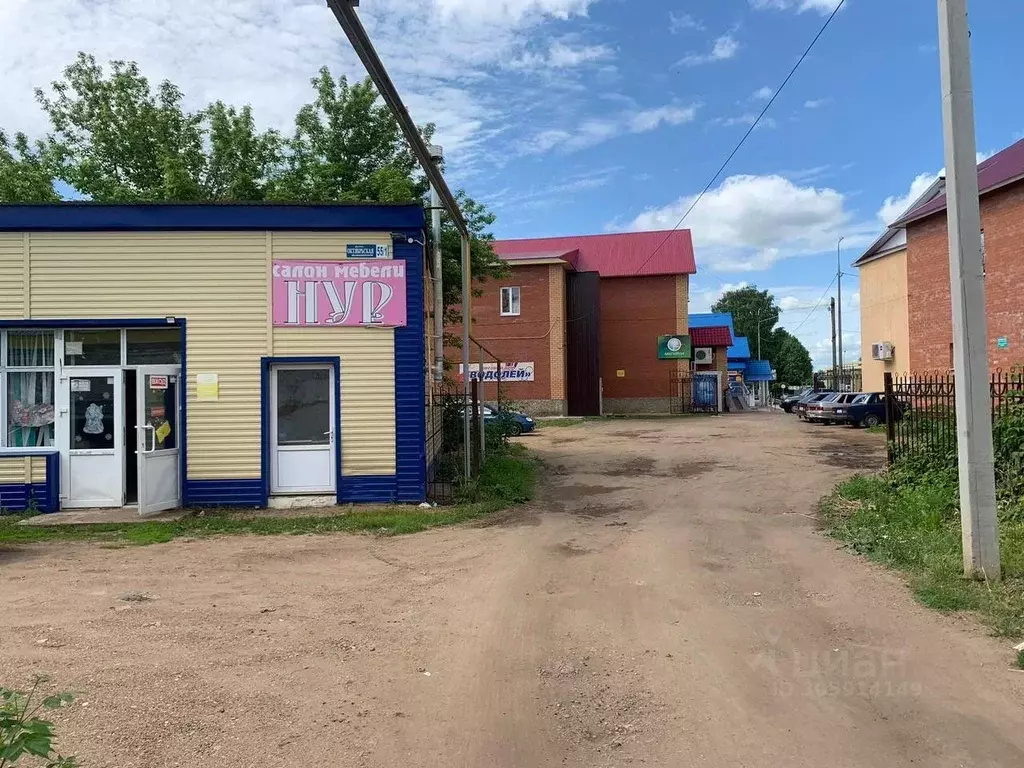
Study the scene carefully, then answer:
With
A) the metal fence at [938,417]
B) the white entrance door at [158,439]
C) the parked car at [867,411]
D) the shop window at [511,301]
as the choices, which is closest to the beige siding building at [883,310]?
the parked car at [867,411]

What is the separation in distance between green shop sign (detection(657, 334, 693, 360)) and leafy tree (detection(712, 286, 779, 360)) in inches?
2312


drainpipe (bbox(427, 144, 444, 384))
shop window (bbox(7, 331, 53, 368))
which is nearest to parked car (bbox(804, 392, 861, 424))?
drainpipe (bbox(427, 144, 444, 384))

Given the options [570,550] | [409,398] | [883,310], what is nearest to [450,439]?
[409,398]

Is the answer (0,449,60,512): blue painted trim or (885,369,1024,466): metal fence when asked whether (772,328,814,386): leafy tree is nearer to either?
(885,369,1024,466): metal fence

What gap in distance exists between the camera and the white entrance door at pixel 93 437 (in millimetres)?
10430

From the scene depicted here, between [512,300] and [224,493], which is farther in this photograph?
[512,300]

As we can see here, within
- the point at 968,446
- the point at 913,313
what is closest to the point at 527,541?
the point at 968,446

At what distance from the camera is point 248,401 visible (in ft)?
34.3

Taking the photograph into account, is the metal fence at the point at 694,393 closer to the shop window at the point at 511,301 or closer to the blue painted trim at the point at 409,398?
the shop window at the point at 511,301

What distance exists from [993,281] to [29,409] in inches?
942

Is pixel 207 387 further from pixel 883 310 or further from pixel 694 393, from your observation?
pixel 694 393

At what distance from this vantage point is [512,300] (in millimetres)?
37188

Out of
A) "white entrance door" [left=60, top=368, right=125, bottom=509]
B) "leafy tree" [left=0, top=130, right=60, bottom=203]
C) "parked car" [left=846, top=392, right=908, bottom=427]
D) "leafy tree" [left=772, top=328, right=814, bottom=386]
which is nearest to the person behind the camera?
"white entrance door" [left=60, top=368, right=125, bottom=509]

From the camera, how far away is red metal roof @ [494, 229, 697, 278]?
40.2 m
